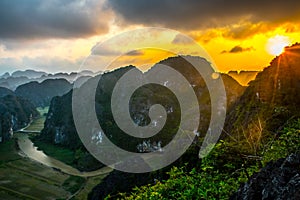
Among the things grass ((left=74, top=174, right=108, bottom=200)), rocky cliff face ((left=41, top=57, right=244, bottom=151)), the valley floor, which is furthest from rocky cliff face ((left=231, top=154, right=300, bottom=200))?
rocky cliff face ((left=41, top=57, right=244, bottom=151))

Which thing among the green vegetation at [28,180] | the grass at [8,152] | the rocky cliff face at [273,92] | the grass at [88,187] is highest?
the rocky cliff face at [273,92]

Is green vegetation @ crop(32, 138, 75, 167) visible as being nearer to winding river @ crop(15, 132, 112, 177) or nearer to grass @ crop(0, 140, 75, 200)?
winding river @ crop(15, 132, 112, 177)

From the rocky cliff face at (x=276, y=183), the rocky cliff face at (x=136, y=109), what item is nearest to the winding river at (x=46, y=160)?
the rocky cliff face at (x=136, y=109)

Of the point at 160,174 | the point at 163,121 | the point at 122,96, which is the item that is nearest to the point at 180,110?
the point at 163,121

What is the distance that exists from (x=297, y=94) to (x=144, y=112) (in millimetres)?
89708

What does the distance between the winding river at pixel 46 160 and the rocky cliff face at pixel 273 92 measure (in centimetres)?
4379

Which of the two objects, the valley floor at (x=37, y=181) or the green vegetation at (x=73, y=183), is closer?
the valley floor at (x=37, y=181)

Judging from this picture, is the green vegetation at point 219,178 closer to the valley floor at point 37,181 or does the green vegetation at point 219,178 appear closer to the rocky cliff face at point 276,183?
the rocky cliff face at point 276,183

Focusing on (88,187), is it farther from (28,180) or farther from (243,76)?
(243,76)

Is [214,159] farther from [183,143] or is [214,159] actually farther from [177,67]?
[177,67]

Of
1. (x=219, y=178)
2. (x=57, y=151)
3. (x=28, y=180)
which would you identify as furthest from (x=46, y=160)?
(x=219, y=178)

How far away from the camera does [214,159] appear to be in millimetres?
13844

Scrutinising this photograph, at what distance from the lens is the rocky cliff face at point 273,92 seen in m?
60.1

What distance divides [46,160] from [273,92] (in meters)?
79.4
